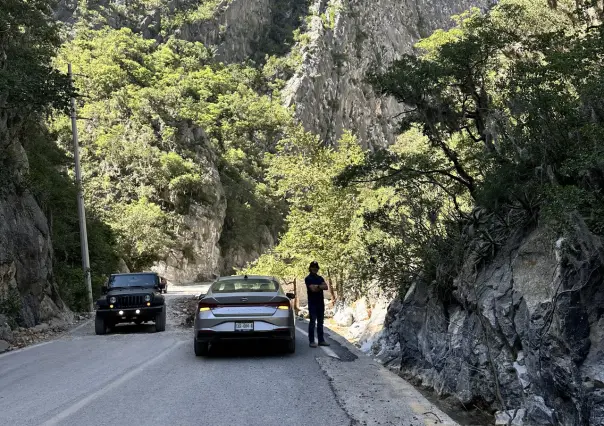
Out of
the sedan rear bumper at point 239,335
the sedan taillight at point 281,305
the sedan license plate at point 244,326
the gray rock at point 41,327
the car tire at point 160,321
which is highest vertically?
the sedan taillight at point 281,305

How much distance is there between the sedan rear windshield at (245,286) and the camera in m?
10.8

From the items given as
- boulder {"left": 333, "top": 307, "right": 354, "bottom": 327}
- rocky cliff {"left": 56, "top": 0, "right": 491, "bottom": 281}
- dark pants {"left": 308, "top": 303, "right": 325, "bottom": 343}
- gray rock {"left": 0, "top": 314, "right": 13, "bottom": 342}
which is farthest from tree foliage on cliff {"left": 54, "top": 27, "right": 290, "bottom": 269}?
dark pants {"left": 308, "top": 303, "right": 325, "bottom": 343}

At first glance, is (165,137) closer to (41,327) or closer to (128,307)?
(41,327)

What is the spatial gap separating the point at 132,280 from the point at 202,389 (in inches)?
425

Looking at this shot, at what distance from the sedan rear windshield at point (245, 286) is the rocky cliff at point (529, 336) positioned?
3304 millimetres

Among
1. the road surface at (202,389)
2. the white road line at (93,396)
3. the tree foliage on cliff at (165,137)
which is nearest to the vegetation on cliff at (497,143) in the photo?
the road surface at (202,389)

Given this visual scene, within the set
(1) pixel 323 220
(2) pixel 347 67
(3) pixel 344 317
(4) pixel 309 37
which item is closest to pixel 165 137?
(4) pixel 309 37

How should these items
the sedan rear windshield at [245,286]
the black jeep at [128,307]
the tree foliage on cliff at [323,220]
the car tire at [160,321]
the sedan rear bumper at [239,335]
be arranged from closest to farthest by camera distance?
the sedan rear bumper at [239,335] < the sedan rear windshield at [245,286] < the black jeep at [128,307] < the car tire at [160,321] < the tree foliage on cliff at [323,220]

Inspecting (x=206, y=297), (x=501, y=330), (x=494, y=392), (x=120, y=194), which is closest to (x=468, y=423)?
(x=494, y=392)

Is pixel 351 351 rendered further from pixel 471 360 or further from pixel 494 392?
pixel 494 392

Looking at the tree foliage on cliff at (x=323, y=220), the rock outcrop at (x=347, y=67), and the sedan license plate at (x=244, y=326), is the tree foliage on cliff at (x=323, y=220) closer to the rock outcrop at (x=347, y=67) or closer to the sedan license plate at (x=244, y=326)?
the sedan license plate at (x=244, y=326)

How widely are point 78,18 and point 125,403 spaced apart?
8935 centimetres

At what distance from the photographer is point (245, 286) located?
36.7ft

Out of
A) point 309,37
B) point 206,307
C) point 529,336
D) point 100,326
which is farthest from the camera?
point 309,37
